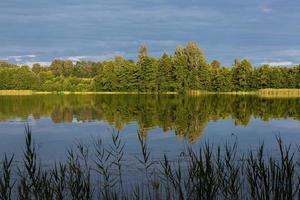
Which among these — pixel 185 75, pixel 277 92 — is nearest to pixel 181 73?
pixel 185 75

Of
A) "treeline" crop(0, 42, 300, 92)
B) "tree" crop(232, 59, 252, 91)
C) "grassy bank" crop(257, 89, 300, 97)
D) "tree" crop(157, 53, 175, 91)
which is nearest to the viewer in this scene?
"grassy bank" crop(257, 89, 300, 97)

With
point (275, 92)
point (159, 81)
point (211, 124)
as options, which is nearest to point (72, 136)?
point (211, 124)

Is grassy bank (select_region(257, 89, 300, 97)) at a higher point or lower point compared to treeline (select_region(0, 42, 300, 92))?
lower

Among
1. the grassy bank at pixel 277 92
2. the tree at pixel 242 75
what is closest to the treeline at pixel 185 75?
the tree at pixel 242 75

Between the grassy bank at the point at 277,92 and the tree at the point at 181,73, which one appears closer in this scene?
the grassy bank at the point at 277,92

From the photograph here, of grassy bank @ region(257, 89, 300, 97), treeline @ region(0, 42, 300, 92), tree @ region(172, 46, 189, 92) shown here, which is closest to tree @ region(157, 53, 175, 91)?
treeline @ region(0, 42, 300, 92)

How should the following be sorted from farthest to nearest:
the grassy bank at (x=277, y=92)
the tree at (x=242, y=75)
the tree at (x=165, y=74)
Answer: the tree at (x=165, y=74)
the tree at (x=242, y=75)
the grassy bank at (x=277, y=92)

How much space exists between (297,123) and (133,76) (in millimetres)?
67959

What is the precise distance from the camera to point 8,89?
10812cm

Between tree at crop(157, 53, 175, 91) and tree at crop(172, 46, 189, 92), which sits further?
tree at crop(157, 53, 175, 91)

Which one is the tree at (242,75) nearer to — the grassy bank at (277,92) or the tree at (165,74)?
the grassy bank at (277,92)

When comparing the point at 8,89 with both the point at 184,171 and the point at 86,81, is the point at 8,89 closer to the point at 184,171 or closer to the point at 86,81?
the point at 86,81

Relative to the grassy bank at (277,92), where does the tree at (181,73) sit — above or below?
above

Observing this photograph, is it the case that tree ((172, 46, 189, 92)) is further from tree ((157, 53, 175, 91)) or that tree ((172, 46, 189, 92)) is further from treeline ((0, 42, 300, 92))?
tree ((157, 53, 175, 91))
